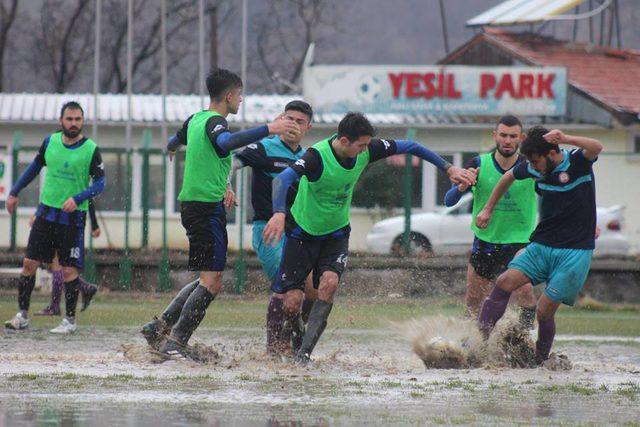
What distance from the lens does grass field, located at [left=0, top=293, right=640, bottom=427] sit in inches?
308

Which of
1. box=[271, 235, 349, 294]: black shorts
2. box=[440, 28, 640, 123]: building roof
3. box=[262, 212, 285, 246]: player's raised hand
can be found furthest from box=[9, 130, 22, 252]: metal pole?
box=[440, 28, 640, 123]: building roof

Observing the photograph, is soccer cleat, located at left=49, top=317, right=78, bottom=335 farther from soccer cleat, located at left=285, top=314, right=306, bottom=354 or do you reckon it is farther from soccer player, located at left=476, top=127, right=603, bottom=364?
soccer player, located at left=476, top=127, right=603, bottom=364

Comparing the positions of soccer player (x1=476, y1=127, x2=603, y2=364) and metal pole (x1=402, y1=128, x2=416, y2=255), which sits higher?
soccer player (x1=476, y1=127, x2=603, y2=364)

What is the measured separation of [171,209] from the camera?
23719 millimetres

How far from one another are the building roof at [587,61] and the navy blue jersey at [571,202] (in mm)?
24328

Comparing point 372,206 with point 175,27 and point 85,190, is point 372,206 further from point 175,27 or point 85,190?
point 175,27

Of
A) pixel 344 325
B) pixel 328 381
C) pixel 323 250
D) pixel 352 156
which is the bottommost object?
pixel 344 325

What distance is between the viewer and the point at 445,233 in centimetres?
2573

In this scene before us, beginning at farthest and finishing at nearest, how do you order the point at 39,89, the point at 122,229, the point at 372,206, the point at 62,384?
the point at 39,89, the point at 372,206, the point at 122,229, the point at 62,384

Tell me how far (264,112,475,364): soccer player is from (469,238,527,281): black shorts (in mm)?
1416

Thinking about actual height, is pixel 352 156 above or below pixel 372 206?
above

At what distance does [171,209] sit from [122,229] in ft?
3.01

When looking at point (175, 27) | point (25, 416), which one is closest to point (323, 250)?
point (25, 416)

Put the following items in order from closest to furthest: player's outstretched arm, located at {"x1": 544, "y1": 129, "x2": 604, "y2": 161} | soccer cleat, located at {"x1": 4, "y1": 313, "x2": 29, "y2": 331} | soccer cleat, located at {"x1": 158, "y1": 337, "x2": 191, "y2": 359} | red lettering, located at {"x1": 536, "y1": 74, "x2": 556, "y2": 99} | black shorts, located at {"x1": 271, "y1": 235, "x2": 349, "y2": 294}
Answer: player's outstretched arm, located at {"x1": 544, "y1": 129, "x2": 604, "y2": 161} → soccer cleat, located at {"x1": 158, "y1": 337, "x2": 191, "y2": 359} → black shorts, located at {"x1": 271, "y1": 235, "x2": 349, "y2": 294} → soccer cleat, located at {"x1": 4, "y1": 313, "x2": 29, "y2": 331} → red lettering, located at {"x1": 536, "y1": 74, "x2": 556, "y2": 99}
